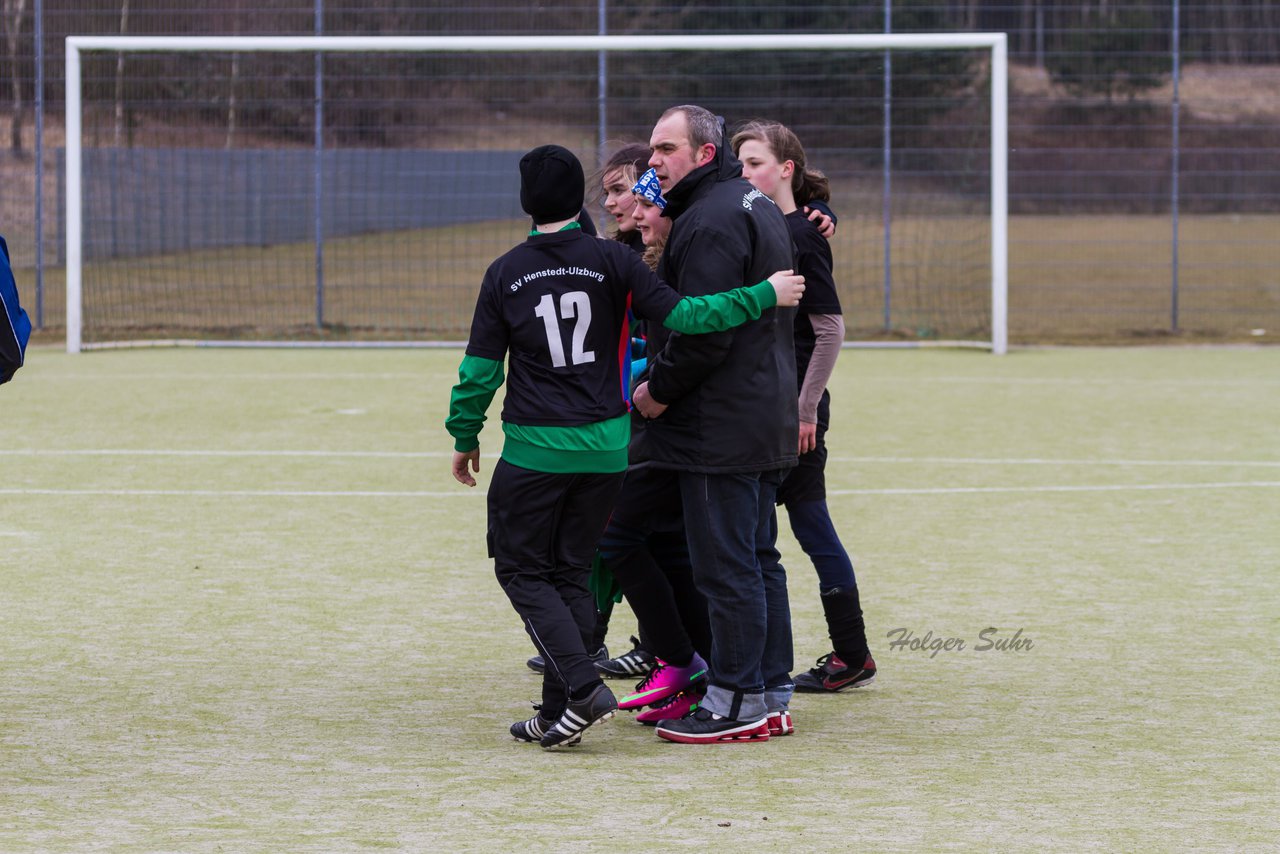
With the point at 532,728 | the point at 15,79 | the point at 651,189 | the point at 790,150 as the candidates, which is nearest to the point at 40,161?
the point at 15,79

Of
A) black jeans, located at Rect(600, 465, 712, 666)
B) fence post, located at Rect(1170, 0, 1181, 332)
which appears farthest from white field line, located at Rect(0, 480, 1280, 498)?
fence post, located at Rect(1170, 0, 1181, 332)

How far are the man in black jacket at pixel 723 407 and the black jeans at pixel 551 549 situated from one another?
0.81 feet

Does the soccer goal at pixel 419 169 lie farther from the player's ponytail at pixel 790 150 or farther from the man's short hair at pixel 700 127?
the man's short hair at pixel 700 127

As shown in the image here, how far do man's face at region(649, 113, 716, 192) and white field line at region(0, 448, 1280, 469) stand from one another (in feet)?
18.1

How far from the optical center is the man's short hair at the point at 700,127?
15.9ft

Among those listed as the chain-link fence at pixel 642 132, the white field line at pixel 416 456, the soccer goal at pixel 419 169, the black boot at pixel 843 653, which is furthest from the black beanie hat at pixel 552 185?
the chain-link fence at pixel 642 132

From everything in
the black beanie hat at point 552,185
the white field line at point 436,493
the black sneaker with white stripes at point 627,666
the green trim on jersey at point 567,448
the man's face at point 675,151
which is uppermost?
the man's face at point 675,151

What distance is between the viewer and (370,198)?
19.0 m

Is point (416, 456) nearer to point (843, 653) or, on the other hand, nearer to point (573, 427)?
point (843, 653)

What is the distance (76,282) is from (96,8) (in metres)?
3.78

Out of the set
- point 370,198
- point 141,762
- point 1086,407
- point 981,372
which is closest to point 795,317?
point 141,762

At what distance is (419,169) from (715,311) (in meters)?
14.8

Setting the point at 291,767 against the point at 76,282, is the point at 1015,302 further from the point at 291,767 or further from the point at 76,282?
the point at 291,767

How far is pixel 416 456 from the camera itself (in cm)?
1048
